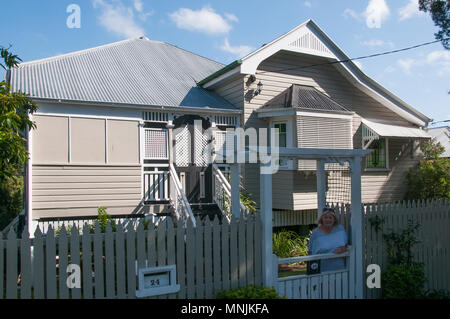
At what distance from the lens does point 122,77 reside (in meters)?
13.2

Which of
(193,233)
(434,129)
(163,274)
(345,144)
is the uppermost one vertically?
(434,129)

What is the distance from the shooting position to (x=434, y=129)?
3872 centimetres

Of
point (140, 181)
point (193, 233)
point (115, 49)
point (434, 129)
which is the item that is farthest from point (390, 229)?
point (434, 129)

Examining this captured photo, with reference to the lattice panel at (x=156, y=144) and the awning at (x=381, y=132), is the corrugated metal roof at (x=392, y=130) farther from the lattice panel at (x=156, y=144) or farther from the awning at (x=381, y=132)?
the lattice panel at (x=156, y=144)

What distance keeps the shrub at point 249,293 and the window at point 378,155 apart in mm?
10177

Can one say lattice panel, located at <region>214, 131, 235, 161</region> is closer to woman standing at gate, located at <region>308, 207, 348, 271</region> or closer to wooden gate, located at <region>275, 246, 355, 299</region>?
woman standing at gate, located at <region>308, 207, 348, 271</region>

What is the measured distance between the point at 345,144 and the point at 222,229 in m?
8.40

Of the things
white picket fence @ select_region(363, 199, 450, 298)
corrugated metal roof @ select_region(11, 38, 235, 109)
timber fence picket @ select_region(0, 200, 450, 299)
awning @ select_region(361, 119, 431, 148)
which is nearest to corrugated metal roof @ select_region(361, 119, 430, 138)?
awning @ select_region(361, 119, 431, 148)

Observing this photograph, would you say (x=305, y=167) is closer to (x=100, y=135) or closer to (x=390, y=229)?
(x=390, y=229)

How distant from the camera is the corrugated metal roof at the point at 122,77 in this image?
11.2m

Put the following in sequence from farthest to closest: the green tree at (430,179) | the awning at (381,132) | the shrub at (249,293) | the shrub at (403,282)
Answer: the green tree at (430,179) < the awning at (381,132) < the shrub at (403,282) < the shrub at (249,293)

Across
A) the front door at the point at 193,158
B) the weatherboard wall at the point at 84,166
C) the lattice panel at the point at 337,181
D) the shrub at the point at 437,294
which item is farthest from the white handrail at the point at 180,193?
the shrub at the point at 437,294

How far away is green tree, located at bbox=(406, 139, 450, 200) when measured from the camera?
1423cm

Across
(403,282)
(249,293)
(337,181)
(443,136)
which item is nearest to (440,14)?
(337,181)
